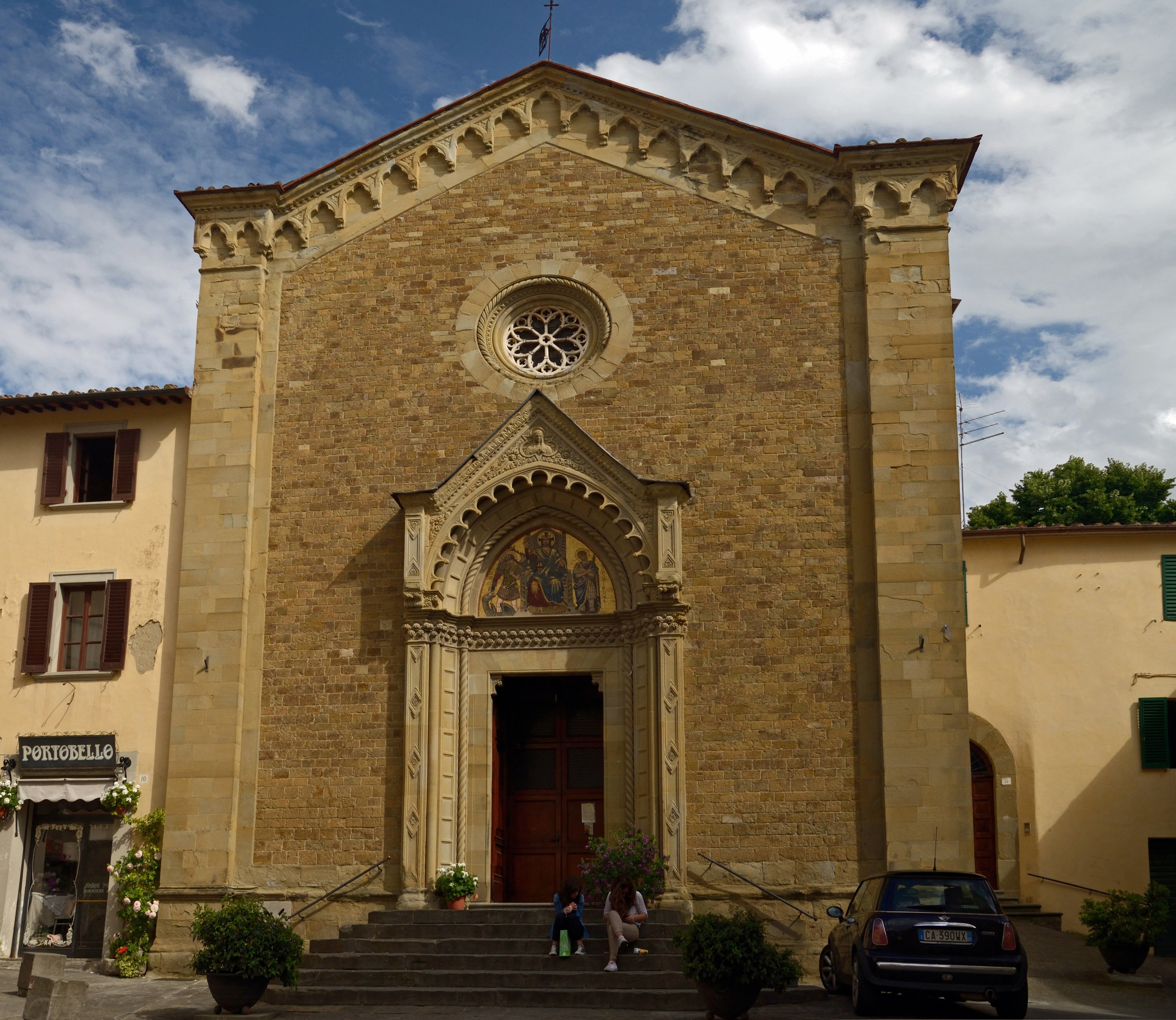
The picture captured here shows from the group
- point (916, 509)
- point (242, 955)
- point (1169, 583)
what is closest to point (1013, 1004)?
point (916, 509)

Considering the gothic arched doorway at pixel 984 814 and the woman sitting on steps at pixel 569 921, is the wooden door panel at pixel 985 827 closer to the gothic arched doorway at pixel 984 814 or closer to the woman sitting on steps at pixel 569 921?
the gothic arched doorway at pixel 984 814

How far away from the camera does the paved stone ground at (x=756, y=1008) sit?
1341 cm

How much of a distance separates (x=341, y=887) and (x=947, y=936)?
8.62 metres

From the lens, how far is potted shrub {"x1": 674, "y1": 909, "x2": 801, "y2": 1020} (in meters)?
12.7

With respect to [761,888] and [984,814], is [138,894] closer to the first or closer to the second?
[761,888]

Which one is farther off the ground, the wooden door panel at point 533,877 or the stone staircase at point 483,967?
the wooden door panel at point 533,877

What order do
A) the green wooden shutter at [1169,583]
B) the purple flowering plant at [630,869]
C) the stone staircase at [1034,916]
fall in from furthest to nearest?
1. the green wooden shutter at [1169,583]
2. the stone staircase at [1034,916]
3. the purple flowering plant at [630,869]

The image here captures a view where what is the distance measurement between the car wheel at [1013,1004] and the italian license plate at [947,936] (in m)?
0.59

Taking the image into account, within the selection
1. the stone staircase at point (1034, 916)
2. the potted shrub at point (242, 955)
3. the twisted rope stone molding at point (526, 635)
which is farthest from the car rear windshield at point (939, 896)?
the stone staircase at point (1034, 916)

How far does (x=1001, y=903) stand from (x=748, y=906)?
7.24m

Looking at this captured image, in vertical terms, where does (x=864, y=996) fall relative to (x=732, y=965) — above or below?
below

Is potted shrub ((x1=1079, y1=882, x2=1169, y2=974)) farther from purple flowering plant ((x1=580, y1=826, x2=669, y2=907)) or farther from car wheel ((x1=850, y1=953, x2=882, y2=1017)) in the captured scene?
car wheel ((x1=850, y1=953, x2=882, y2=1017))

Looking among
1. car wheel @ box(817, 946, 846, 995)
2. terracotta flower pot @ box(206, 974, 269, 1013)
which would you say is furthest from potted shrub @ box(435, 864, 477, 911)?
car wheel @ box(817, 946, 846, 995)

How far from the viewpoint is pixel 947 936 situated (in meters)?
12.1
